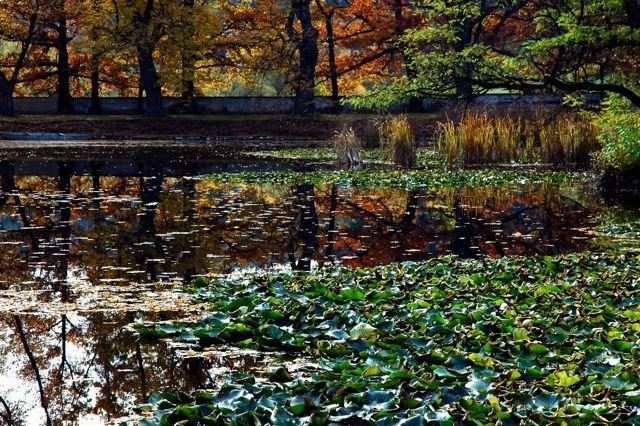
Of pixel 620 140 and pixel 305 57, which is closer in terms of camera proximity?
pixel 620 140

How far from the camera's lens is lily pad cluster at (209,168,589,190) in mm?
18219

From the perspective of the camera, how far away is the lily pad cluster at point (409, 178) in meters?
18.2

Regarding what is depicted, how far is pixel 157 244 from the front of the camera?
11.0 m

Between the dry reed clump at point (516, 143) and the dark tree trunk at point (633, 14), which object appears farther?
the dry reed clump at point (516, 143)

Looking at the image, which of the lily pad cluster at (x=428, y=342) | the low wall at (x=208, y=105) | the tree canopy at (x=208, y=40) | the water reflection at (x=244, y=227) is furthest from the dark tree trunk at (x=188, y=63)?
the lily pad cluster at (x=428, y=342)

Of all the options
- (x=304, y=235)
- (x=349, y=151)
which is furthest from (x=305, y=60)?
(x=304, y=235)

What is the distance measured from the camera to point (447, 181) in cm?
1838

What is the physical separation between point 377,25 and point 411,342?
131 ft

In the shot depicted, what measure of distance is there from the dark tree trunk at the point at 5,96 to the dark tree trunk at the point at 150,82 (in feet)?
19.4

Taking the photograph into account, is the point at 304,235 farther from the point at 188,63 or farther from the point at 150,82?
the point at 188,63

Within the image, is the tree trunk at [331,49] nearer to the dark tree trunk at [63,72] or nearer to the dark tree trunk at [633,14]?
the dark tree trunk at [63,72]

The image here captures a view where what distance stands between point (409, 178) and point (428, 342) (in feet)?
42.3

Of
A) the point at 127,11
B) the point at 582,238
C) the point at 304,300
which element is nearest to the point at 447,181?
the point at 582,238

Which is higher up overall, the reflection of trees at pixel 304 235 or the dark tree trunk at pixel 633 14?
the dark tree trunk at pixel 633 14
